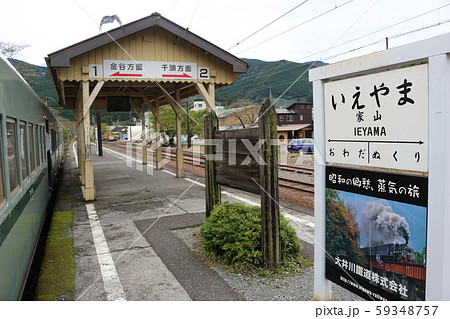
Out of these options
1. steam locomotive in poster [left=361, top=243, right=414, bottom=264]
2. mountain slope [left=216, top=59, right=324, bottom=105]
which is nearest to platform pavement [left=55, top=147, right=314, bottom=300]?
steam locomotive in poster [left=361, top=243, right=414, bottom=264]

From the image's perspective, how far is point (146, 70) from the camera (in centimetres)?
1023

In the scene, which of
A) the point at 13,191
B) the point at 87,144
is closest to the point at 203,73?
the point at 87,144

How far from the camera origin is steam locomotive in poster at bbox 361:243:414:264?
103 inches

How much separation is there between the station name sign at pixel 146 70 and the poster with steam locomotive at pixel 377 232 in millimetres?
8086

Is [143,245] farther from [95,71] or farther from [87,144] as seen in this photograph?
[95,71]

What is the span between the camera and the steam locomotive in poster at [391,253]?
262 cm

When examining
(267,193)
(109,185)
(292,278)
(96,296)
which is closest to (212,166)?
(267,193)

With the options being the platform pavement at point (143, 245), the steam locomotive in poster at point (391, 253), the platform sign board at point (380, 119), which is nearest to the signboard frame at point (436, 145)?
the platform sign board at point (380, 119)

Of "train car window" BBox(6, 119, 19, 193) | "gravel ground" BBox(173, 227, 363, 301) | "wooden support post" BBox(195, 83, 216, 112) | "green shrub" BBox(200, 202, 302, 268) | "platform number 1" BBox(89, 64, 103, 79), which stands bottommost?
"gravel ground" BBox(173, 227, 363, 301)

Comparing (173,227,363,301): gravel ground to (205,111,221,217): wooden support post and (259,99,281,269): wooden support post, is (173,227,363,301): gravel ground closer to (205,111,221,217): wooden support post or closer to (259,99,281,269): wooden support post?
(259,99,281,269): wooden support post

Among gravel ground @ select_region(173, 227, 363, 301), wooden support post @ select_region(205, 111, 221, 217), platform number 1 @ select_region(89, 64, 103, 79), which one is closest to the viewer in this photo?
gravel ground @ select_region(173, 227, 363, 301)

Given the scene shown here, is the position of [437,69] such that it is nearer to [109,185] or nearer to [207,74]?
[207,74]

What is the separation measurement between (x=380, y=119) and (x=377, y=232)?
891 millimetres

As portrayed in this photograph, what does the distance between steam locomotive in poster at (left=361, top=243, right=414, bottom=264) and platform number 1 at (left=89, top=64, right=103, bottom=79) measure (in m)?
8.90
